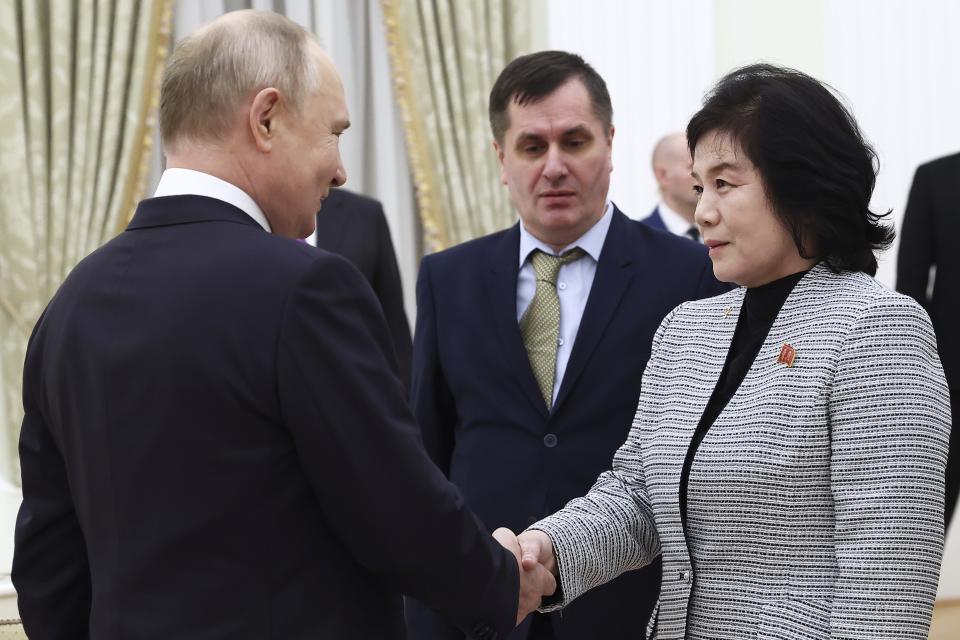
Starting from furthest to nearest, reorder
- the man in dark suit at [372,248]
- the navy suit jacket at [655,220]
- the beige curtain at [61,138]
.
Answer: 1. the navy suit jacket at [655,220]
2. the beige curtain at [61,138]
3. the man in dark suit at [372,248]

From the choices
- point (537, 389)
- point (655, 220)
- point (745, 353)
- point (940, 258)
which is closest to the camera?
point (745, 353)

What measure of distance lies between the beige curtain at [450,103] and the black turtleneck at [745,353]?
3.38m

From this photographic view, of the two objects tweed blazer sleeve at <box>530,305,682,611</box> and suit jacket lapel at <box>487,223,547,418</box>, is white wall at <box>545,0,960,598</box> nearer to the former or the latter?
suit jacket lapel at <box>487,223,547,418</box>

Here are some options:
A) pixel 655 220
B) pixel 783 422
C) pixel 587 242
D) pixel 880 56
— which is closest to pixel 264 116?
pixel 783 422

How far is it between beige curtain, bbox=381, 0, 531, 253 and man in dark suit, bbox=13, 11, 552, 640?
3.66 meters

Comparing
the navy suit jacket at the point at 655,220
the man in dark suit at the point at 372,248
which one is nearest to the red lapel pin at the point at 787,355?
the man in dark suit at the point at 372,248

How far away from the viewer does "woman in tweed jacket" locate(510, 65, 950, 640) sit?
193cm

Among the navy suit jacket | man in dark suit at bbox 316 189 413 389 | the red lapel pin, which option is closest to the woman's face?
the red lapel pin

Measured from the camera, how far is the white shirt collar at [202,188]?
1854 millimetres

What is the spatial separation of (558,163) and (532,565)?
1047 mm

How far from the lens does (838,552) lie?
6.41 feet

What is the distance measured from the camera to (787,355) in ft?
6.87

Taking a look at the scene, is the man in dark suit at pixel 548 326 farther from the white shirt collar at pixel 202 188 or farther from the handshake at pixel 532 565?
the white shirt collar at pixel 202 188

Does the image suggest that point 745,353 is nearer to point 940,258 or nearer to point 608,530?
point 608,530
